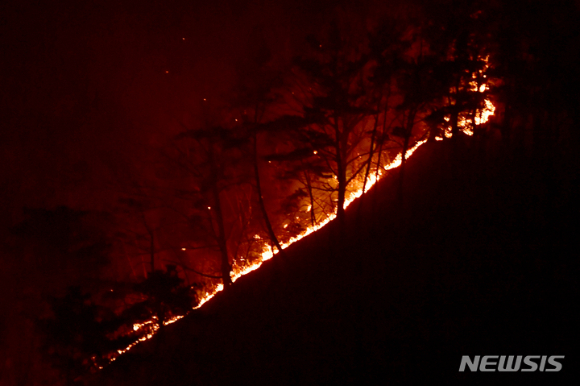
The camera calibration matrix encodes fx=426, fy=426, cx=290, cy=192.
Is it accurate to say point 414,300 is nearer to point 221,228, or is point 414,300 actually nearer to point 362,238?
point 362,238

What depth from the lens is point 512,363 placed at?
7.22 meters

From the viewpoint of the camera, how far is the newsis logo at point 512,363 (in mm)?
6895

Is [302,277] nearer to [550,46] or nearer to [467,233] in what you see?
[467,233]

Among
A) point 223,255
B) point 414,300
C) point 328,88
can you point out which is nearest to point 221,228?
point 223,255

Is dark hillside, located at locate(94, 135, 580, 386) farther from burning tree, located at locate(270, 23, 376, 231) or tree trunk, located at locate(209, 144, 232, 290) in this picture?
tree trunk, located at locate(209, 144, 232, 290)

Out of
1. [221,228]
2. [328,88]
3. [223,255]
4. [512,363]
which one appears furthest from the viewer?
[221,228]

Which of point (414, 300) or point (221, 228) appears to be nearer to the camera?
point (414, 300)

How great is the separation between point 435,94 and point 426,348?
9.83 meters

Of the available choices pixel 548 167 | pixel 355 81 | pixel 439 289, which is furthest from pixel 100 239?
pixel 548 167

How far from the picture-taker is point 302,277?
1449cm

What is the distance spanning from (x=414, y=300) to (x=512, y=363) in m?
2.93

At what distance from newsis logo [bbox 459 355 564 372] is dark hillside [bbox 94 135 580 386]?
0.38 ft

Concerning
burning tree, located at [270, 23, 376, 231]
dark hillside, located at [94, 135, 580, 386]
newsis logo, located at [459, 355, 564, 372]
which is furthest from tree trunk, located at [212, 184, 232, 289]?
newsis logo, located at [459, 355, 564, 372]

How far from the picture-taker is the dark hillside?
805 cm
